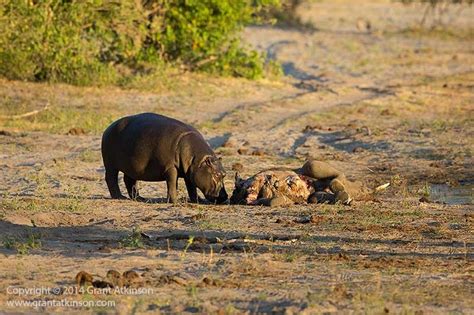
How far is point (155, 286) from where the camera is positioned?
685 centimetres

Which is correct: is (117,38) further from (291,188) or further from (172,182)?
(291,188)

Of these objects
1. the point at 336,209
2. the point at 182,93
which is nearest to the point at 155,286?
the point at 336,209

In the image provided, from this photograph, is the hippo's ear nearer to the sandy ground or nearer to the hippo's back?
the hippo's back

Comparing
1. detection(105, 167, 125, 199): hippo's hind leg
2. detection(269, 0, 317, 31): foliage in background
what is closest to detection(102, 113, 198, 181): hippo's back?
detection(105, 167, 125, 199): hippo's hind leg

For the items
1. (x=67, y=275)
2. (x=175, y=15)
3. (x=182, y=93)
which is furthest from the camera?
(x=175, y=15)

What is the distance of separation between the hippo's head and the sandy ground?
0.89 ft

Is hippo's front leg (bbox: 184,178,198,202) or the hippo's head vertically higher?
the hippo's head

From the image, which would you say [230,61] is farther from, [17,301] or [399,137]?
[17,301]

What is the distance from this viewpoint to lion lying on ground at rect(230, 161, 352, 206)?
10.4 metres

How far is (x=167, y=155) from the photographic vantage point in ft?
33.9

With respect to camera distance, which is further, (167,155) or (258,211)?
(167,155)

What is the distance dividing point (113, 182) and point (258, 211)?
1640 mm

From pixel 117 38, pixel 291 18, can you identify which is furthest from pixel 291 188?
pixel 291 18

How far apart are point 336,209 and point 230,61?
12373 mm
